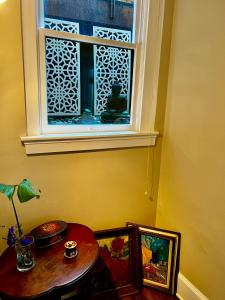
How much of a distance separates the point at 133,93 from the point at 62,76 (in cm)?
49

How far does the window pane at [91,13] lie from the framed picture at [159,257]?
4.36ft

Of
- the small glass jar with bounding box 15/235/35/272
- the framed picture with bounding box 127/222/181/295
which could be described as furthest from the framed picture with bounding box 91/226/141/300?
the small glass jar with bounding box 15/235/35/272

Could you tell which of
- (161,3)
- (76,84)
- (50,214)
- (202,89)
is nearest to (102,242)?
(50,214)

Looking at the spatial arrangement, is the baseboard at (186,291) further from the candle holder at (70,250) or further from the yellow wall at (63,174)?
the candle holder at (70,250)

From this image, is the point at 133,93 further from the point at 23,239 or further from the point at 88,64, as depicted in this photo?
the point at 23,239

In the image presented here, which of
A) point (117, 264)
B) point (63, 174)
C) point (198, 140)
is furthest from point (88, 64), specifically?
point (117, 264)

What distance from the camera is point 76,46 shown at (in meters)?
1.29

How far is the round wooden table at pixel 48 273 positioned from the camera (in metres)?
0.91

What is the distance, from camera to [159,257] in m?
1.52

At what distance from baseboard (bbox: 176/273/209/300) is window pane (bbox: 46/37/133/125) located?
1159mm

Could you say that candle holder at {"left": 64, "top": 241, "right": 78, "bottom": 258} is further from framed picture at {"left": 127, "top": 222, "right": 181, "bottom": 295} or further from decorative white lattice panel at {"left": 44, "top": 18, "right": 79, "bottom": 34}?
decorative white lattice panel at {"left": 44, "top": 18, "right": 79, "bottom": 34}

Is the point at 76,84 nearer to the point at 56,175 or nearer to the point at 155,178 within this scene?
the point at 56,175

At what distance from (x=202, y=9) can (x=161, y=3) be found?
0.28 m

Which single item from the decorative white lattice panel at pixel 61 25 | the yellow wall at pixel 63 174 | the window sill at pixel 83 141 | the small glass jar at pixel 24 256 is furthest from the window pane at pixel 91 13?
the small glass jar at pixel 24 256
